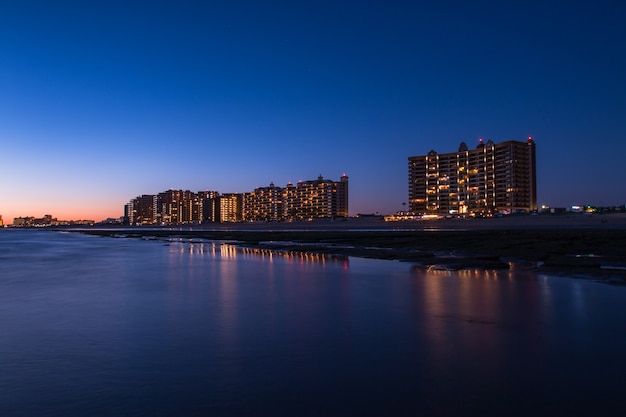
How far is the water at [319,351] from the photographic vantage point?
4988 mm

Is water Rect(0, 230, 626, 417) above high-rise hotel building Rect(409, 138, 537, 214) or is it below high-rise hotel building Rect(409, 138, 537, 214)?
below

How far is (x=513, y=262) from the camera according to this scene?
20406 mm

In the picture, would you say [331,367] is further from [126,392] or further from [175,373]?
[126,392]

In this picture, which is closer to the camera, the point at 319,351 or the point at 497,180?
the point at 319,351

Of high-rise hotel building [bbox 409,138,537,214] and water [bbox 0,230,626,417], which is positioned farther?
high-rise hotel building [bbox 409,138,537,214]

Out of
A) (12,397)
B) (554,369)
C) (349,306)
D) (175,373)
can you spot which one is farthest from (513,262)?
(12,397)

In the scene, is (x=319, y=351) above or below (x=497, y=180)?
below

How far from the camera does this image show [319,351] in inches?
277

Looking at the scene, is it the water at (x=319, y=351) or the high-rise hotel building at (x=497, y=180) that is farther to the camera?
the high-rise hotel building at (x=497, y=180)

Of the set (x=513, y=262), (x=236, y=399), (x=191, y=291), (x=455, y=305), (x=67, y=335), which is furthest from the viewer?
(x=513, y=262)

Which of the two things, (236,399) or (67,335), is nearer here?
(236,399)

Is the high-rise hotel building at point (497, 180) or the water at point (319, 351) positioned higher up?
the high-rise hotel building at point (497, 180)

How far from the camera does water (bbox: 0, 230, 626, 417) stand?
4.99 metres

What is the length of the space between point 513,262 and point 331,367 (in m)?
16.7
